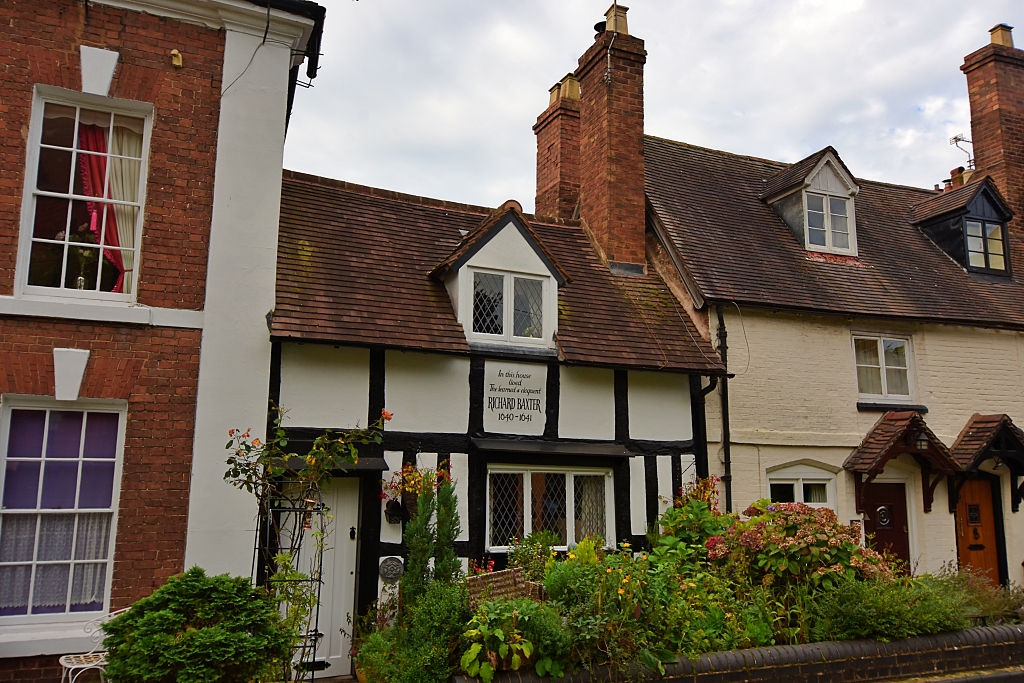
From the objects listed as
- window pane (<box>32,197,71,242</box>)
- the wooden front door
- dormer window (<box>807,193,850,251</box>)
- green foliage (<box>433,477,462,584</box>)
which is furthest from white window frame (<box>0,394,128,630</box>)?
the wooden front door

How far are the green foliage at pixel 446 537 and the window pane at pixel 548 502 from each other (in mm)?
1443

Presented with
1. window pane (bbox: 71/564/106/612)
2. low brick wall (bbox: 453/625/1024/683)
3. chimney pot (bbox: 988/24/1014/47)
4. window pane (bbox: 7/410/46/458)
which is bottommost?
low brick wall (bbox: 453/625/1024/683)

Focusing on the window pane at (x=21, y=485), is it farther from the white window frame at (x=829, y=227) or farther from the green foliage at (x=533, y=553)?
the white window frame at (x=829, y=227)

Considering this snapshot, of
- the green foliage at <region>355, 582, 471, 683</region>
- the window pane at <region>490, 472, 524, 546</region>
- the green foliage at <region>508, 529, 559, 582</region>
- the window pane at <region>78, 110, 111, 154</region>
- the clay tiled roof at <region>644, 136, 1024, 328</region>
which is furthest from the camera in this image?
the clay tiled roof at <region>644, 136, 1024, 328</region>

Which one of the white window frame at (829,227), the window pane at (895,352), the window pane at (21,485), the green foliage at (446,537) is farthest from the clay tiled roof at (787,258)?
the window pane at (21,485)

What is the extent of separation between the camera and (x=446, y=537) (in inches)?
347

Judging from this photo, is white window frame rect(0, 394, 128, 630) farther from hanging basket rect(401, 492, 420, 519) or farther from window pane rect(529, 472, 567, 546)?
window pane rect(529, 472, 567, 546)

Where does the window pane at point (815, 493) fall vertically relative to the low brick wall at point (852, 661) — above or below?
above

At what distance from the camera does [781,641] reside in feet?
27.4

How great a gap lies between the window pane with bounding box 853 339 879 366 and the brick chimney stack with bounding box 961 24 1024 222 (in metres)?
6.26

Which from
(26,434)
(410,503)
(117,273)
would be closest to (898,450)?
(410,503)

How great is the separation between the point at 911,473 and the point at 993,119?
876 cm

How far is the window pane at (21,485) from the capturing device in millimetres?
7383

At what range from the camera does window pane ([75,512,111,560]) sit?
24.8ft
